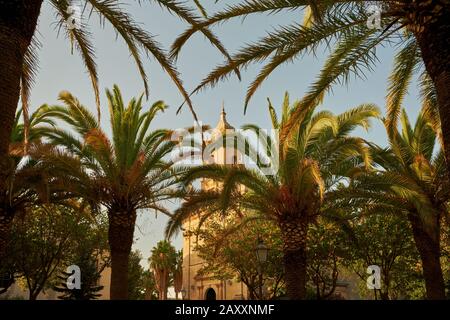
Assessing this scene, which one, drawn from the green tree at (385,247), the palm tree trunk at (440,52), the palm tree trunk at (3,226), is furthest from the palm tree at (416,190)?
the palm tree trunk at (3,226)

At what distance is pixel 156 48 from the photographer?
8.95 metres

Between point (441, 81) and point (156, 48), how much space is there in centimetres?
495

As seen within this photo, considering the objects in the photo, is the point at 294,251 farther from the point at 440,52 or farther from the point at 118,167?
the point at 440,52

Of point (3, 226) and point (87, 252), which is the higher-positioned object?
point (87, 252)

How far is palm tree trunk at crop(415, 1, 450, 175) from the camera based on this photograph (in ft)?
21.2

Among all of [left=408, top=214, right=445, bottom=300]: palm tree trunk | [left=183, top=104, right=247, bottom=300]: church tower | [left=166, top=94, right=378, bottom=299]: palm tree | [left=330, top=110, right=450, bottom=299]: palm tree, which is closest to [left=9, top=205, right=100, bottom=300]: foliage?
[left=183, top=104, right=247, bottom=300]: church tower

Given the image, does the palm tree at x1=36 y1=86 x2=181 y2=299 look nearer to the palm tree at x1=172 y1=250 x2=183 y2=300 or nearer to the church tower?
the church tower

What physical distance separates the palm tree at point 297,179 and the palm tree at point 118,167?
1359 millimetres

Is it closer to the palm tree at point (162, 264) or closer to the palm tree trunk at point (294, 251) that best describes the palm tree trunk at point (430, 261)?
the palm tree trunk at point (294, 251)

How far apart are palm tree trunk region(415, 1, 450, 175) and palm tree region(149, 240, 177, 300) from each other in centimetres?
5784

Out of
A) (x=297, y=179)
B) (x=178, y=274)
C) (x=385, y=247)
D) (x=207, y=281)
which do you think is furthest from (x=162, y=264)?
(x=297, y=179)

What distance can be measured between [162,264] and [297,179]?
169 feet

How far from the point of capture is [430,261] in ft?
48.5

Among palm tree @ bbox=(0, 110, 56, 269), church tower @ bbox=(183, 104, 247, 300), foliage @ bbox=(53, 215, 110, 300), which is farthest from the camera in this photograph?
church tower @ bbox=(183, 104, 247, 300)
